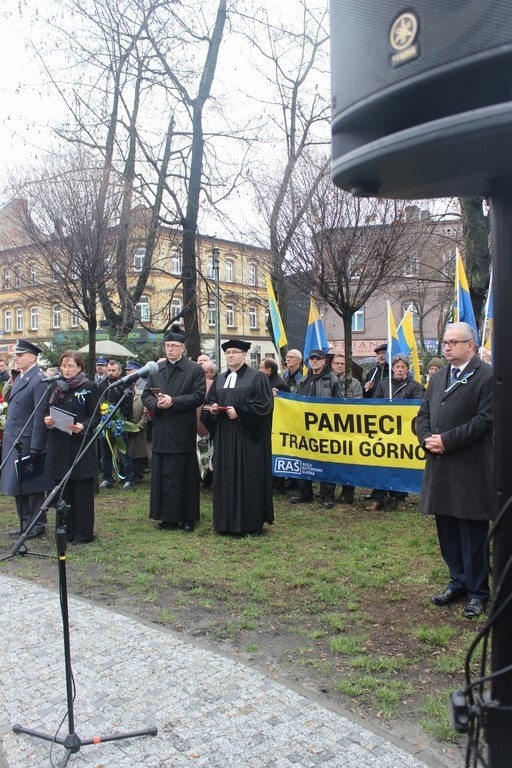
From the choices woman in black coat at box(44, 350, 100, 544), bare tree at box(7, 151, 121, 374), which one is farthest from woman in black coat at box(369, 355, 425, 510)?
bare tree at box(7, 151, 121, 374)

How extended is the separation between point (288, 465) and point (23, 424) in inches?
142

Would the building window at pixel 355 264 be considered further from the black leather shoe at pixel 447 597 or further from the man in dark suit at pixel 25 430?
the black leather shoe at pixel 447 597

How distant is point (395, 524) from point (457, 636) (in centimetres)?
331

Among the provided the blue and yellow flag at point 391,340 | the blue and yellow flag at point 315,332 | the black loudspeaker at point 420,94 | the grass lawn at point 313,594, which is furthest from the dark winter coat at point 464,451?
the blue and yellow flag at point 315,332

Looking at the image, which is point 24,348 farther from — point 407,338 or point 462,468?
point 407,338

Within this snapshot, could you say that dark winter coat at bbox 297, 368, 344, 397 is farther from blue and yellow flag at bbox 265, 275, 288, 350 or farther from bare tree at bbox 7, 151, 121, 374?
bare tree at bbox 7, 151, 121, 374

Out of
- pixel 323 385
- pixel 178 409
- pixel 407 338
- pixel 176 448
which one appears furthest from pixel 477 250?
pixel 176 448

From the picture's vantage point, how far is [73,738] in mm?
3010

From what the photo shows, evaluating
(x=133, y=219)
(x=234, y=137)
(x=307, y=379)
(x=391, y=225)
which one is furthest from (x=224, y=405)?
(x=234, y=137)

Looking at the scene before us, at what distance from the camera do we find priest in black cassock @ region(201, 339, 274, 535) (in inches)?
290

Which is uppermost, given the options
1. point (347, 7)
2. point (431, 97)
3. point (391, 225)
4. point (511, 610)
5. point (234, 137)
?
point (234, 137)

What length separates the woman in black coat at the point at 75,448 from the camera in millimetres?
7098

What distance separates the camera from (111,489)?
10.7m

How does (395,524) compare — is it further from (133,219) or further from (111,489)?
(133,219)
